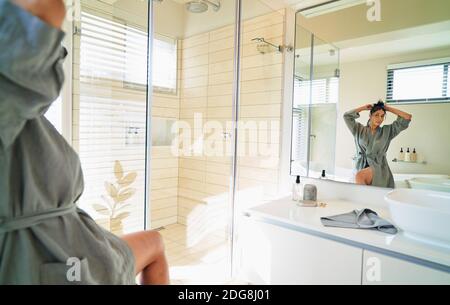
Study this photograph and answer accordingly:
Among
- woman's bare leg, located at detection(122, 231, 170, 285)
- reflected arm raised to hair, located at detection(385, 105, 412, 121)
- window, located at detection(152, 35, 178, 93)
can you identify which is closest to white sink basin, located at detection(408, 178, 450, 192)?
reflected arm raised to hair, located at detection(385, 105, 412, 121)

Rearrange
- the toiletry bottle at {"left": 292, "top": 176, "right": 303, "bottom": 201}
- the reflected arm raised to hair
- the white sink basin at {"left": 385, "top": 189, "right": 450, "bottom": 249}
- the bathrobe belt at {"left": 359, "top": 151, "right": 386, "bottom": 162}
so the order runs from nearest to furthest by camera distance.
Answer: the white sink basin at {"left": 385, "top": 189, "right": 450, "bottom": 249} < the reflected arm raised to hair < the bathrobe belt at {"left": 359, "top": 151, "right": 386, "bottom": 162} < the toiletry bottle at {"left": 292, "top": 176, "right": 303, "bottom": 201}

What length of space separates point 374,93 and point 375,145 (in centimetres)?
35

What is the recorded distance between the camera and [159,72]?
9.71 ft

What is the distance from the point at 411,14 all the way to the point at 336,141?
35.6 inches

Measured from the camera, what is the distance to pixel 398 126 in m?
1.73

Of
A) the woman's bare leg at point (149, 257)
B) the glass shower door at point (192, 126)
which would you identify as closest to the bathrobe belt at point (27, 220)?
the woman's bare leg at point (149, 257)

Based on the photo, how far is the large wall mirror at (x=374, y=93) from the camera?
1619mm

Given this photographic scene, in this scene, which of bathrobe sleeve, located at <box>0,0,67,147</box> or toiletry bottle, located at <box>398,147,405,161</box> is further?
toiletry bottle, located at <box>398,147,405,161</box>

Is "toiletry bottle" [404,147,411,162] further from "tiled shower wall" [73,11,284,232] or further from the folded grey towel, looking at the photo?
"tiled shower wall" [73,11,284,232]

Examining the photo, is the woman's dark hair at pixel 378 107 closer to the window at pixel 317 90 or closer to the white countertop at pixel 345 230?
the window at pixel 317 90

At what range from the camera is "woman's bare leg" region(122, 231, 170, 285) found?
887 mm

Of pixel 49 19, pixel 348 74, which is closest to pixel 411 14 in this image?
pixel 348 74

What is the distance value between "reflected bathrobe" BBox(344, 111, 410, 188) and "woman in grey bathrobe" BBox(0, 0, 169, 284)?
1659mm

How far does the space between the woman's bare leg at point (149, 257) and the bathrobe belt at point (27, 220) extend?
0.31 metres
